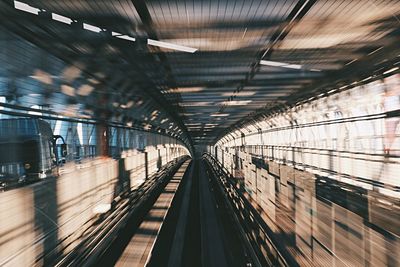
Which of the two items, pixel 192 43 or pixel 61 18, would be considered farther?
pixel 192 43

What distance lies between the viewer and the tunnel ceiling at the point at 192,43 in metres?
4.90

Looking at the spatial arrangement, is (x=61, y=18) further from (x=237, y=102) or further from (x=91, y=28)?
(x=237, y=102)

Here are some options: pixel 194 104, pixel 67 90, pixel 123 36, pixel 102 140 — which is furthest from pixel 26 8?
pixel 194 104

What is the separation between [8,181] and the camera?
5.38 meters

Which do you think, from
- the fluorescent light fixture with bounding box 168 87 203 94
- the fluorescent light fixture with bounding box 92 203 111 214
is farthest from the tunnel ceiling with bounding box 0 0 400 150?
the fluorescent light fixture with bounding box 92 203 111 214

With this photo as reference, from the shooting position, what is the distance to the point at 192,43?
6594mm

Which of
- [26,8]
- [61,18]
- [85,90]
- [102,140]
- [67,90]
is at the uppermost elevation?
[61,18]

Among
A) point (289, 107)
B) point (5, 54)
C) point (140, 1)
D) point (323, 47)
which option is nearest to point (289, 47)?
point (323, 47)

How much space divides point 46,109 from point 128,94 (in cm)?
412

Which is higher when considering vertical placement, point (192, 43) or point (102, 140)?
point (192, 43)

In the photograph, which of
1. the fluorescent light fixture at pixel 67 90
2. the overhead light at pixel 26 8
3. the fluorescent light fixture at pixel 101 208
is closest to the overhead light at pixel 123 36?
the overhead light at pixel 26 8

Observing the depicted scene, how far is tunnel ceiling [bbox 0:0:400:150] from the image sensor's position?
4.90 m

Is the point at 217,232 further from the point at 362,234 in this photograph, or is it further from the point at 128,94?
the point at 362,234

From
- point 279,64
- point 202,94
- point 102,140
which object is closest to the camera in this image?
point 279,64
